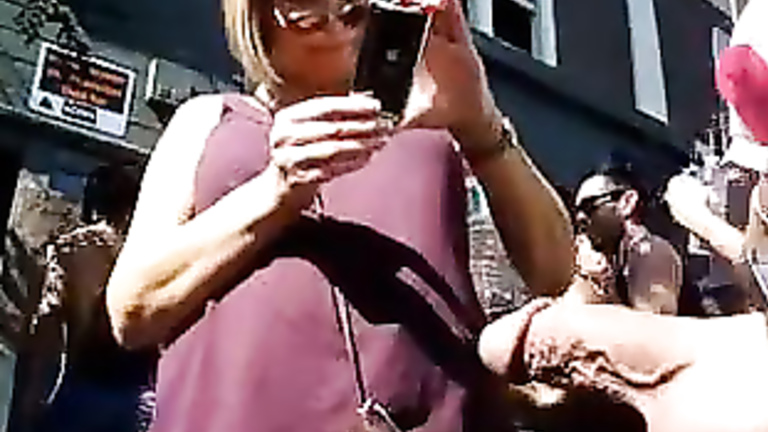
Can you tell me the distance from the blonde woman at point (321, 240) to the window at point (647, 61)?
3.87 metres

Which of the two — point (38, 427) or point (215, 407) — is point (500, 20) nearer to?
point (38, 427)

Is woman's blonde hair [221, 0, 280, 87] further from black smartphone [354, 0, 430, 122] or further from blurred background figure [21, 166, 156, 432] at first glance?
blurred background figure [21, 166, 156, 432]

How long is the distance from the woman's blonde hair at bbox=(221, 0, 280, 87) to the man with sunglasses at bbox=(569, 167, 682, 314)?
469mm

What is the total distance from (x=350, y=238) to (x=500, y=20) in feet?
11.3

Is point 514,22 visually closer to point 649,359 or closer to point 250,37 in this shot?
point 250,37

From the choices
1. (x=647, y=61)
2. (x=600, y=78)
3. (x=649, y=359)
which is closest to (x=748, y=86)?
(x=649, y=359)

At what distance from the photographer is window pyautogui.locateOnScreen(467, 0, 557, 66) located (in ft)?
12.5

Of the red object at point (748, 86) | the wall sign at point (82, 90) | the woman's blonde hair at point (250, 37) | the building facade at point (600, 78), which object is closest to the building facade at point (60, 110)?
the wall sign at point (82, 90)

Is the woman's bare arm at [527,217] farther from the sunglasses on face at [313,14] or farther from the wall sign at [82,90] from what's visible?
the wall sign at [82,90]

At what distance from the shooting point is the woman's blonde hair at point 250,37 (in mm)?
585

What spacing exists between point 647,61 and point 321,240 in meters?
4.18

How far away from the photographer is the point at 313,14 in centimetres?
56

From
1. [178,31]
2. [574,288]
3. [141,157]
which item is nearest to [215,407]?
[574,288]

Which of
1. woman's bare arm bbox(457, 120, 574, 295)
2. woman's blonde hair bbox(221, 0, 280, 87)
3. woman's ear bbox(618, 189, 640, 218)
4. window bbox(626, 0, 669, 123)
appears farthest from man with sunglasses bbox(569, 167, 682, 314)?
window bbox(626, 0, 669, 123)
